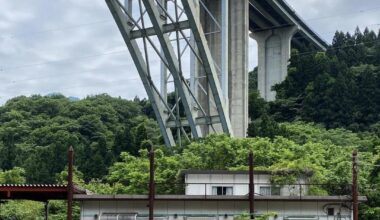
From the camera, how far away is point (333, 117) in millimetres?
71938

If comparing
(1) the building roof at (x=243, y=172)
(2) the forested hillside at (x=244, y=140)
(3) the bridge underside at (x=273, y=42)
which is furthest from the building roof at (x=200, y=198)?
(3) the bridge underside at (x=273, y=42)

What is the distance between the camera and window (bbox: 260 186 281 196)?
99.4 ft

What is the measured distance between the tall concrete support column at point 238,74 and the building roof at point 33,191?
1304 inches

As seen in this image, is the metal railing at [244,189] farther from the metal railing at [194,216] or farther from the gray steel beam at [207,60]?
the gray steel beam at [207,60]

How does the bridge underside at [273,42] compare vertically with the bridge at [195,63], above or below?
above

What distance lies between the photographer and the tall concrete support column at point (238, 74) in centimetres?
5981

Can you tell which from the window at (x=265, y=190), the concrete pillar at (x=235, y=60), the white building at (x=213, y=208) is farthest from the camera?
the concrete pillar at (x=235, y=60)

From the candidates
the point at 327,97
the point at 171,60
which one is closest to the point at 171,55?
the point at 171,60

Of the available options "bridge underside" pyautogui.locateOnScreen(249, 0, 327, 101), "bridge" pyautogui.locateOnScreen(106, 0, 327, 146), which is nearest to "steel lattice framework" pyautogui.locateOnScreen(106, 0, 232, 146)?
"bridge" pyautogui.locateOnScreen(106, 0, 327, 146)

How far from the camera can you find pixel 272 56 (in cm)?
9188

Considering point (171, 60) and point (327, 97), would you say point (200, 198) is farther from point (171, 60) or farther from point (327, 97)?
point (327, 97)

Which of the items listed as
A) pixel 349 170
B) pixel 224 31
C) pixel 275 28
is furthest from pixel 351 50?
pixel 349 170

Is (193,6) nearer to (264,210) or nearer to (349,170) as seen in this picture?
(349,170)

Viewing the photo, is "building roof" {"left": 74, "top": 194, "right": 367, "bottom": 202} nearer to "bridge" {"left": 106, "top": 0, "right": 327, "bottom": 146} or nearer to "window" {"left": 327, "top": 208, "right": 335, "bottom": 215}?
"window" {"left": 327, "top": 208, "right": 335, "bottom": 215}
